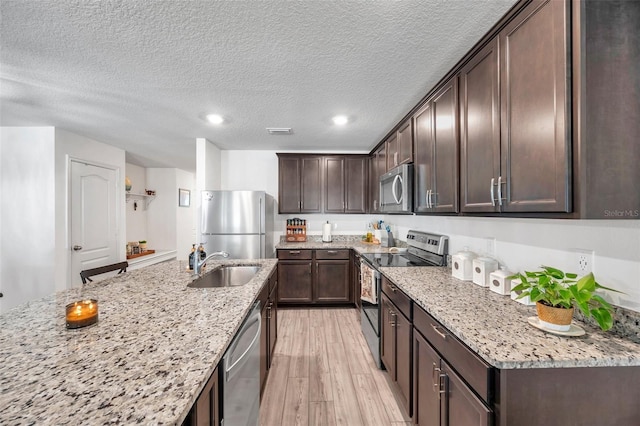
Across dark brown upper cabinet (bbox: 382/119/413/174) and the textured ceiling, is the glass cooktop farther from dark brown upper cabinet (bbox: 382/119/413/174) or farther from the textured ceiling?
the textured ceiling

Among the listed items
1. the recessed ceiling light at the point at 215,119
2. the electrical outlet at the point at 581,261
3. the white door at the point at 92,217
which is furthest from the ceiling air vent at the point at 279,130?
the electrical outlet at the point at 581,261

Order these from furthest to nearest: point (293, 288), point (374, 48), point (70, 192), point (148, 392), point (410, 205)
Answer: point (293, 288)
point (70, 192)
point (410, 205)
point (374, 48)
point (148, 392)

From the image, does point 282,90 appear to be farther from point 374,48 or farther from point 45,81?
point 45,81

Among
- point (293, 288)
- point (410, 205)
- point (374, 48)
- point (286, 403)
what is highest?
point (374, 48)

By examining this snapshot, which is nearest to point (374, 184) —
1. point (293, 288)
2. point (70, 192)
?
point (293, 288)

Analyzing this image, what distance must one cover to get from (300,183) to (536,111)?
10.7ft

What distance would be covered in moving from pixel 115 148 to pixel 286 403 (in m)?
4.51

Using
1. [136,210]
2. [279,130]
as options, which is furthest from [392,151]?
[136,210]

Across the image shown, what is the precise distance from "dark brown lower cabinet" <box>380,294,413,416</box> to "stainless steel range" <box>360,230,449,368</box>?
0.13 meters

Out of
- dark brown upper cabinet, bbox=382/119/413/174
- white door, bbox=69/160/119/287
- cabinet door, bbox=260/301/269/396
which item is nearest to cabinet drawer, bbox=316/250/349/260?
dark brown upper cabinet, bbox=382/119/413/174

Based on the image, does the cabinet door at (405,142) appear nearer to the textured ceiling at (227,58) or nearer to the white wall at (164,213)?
the textured ceiling at (227,58)

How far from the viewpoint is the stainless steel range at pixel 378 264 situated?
2.28 m

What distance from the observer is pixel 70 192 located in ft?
10.9

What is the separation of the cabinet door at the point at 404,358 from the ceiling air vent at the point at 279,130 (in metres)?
2.46
